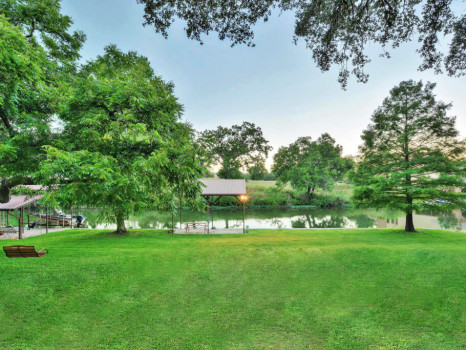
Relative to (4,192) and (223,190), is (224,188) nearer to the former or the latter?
(223,190)

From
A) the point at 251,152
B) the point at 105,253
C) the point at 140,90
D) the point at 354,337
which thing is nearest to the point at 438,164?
the point at 354,337

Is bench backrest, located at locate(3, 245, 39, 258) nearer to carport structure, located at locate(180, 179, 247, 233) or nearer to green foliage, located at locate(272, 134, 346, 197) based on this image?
carport structure, located at locate(180, 179, 247, 233)

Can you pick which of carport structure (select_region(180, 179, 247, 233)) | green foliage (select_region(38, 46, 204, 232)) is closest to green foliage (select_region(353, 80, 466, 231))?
carport structure (select_region(180, 179, 247, 233))

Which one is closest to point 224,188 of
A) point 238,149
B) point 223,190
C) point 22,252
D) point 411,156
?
point 223,190

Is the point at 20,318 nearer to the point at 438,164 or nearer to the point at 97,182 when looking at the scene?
the point at 97,182

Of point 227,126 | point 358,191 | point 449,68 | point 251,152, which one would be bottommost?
point 358,191

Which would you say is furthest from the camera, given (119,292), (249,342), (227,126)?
(227,126)

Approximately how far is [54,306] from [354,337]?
20.4 feet

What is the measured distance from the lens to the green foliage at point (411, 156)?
1258cm

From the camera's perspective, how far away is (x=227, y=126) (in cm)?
5116

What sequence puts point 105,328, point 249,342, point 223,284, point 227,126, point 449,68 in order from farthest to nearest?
point 227,126, point 223,284, point 449,68, point 105,328, point 249,342

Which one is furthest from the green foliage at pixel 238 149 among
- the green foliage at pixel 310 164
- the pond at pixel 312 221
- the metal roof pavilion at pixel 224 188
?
the metal roof pavilion at pixel 224 188

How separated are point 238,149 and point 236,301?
151 ft

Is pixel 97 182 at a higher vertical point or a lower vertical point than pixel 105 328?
higher
